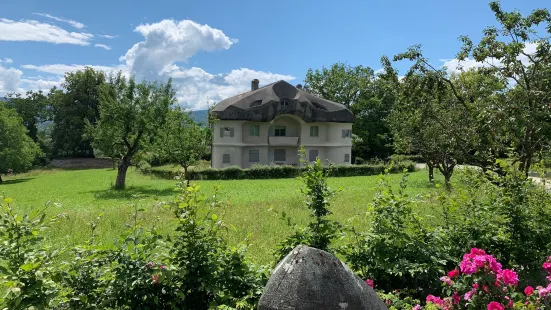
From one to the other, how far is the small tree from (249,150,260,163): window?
14.2 m

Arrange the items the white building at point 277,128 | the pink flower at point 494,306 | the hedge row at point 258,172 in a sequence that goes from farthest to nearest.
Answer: the white building at point 277,128 < the hedge row at point 258,172 < the pink flower at point 494,306

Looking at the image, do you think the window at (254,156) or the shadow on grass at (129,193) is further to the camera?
the window at (254,156)

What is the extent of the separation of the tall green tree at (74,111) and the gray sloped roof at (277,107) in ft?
106

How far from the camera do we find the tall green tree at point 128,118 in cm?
2322

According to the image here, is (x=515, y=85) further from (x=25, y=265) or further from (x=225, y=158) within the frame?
(x=225, y=158)

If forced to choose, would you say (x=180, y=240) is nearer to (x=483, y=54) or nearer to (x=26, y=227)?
(x=26, y=227)

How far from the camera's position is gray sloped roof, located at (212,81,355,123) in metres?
38.9

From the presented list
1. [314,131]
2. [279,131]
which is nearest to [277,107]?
[279,131]

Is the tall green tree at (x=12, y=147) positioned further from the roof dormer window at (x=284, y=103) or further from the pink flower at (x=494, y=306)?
the pink flower at (x=494, y=306)

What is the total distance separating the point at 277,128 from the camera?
42531mm

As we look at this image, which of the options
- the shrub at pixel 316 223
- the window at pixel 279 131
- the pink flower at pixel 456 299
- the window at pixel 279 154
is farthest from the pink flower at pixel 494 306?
the window at pixel 279 131

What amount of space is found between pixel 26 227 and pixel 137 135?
21.7 m

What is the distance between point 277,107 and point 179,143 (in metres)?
16.8

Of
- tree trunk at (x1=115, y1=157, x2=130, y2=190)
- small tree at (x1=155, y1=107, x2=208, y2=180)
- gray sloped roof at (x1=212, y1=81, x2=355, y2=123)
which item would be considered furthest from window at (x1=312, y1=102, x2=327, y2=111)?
tree trunk at (x1=115, y1=157, x2=130, y2=190)
